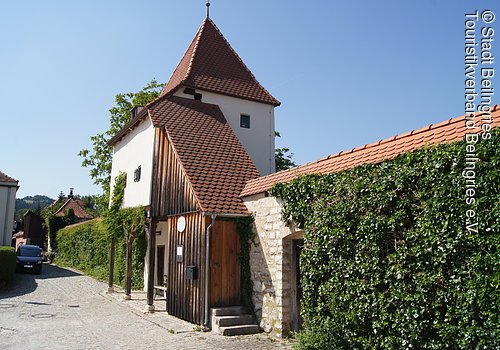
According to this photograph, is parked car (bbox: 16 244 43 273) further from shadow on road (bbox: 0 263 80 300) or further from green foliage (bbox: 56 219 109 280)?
green foliage (bbox: 56 219 109 280)

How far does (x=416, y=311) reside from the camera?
6.10m

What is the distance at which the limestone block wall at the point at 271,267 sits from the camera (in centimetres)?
967

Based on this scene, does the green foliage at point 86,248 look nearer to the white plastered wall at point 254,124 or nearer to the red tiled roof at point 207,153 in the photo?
the white plastered wall at point 254,124

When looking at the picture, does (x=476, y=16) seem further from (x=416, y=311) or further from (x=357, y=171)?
(x=416, y=311)

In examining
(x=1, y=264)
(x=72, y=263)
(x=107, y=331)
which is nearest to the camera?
(x=107, y=331)

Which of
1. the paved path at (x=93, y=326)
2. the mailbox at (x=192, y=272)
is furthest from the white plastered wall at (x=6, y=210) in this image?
the mailbox at (x=192, y=272)

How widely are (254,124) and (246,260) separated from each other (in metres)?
10.1

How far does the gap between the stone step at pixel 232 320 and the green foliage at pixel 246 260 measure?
1.04 feet

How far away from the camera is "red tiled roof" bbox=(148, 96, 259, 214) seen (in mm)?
11414

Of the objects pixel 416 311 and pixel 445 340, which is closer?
pixel 445 340

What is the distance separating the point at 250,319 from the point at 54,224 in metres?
32.9

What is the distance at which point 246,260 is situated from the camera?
35.9 feet

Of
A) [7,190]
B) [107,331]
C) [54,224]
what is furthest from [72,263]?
[107,331]

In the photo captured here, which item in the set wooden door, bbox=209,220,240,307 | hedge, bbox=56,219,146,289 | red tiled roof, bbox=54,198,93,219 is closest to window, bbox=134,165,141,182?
hedge, bbox=56,219,146,289
